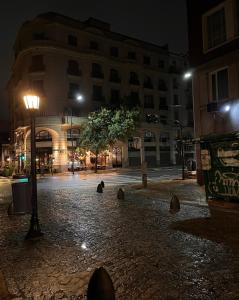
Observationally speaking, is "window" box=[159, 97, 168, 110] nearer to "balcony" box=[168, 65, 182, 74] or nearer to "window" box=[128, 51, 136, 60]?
"balcony" box=[168, 65, 182, 74]

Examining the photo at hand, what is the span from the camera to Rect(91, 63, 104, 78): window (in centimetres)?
4603

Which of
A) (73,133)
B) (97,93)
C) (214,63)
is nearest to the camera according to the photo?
(214,63)

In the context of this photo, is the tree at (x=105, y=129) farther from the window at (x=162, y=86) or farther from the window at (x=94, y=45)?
the window at (x=162, y=86)

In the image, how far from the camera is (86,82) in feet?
148

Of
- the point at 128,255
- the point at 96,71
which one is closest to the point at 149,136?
the point at 96,71

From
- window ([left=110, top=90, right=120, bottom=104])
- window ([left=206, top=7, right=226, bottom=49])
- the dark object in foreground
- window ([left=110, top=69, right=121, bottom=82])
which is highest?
window ([left=110, top=69, right=121, bottom=82])

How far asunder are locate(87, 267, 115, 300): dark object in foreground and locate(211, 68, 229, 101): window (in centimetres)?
1402

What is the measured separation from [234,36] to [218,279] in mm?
13534

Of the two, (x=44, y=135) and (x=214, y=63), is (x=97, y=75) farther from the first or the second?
(x=214, y=63)

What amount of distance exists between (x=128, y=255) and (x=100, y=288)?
2.48 meters

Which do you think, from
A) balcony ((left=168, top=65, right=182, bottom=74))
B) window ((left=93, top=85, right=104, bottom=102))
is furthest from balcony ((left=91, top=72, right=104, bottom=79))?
balcony ((left=168, top=65, right=182, bottom=74))

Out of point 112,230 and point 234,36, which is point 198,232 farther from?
Result: point 234,36

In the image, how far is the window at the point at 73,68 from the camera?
4362cm

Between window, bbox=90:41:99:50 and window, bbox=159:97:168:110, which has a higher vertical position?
window, bbox=90:41:99:50
